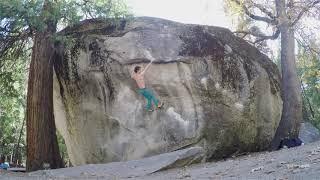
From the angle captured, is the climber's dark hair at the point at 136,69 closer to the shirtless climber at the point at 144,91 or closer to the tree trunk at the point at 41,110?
the shirtless climber at the point at 144,91

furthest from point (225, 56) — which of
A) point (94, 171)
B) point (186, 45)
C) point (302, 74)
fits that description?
point (302, 74)

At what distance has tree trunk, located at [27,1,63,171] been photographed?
512 inches

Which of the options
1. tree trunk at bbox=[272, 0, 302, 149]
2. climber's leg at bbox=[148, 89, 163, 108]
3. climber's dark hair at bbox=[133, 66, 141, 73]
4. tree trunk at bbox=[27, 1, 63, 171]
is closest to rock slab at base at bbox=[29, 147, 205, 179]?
tree trunk at bbox=[27, 1, 63, 171]

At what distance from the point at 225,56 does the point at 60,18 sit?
5211mm

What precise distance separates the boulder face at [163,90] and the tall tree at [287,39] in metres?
0.53

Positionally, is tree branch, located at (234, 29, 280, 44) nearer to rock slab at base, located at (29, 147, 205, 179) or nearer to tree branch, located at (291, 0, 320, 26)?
tree branch, located at (291, 0, 320, 26)

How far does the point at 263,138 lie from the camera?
14648 mm

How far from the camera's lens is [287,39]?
15.2 metres

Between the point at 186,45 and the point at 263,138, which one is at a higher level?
the point at 186,45

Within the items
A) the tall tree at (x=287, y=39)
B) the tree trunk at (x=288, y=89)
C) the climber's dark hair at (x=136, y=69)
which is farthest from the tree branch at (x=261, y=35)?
the climber's dark hair at (x=136, y=69)

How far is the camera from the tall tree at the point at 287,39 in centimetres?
1451

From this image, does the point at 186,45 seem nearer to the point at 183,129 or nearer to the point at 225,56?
the point at 225,56

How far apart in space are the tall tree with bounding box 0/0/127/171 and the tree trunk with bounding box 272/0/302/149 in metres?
5.76

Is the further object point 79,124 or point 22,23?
point 79,124
